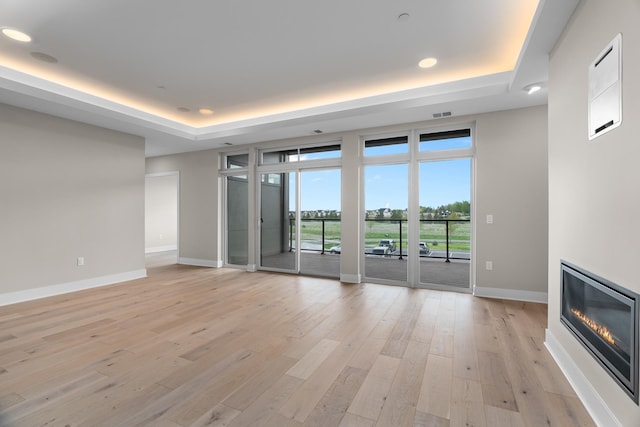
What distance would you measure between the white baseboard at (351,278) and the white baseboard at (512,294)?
1.73 metres

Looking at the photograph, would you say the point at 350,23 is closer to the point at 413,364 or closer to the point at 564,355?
the point at 413,364

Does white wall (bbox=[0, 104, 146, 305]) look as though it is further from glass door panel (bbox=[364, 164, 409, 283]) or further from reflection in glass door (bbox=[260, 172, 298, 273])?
glass door panel (bbox=[364, 164, 409, 283])

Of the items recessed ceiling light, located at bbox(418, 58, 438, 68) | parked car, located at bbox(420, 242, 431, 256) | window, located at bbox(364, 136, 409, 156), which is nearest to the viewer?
recessed ceiling light, located at bbox(418, 58, 438, 68)

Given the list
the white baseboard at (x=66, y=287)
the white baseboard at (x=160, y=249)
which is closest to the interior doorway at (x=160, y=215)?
the white baseboard at (x=160, y=249)

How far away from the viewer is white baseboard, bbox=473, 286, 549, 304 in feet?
12.8

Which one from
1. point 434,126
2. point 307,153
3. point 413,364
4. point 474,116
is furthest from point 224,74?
point 413,364

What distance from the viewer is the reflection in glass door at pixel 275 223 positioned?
19.4ft

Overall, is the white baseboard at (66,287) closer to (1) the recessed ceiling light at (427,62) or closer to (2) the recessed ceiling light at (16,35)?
(2) the recessed ceiling light at (16,35)

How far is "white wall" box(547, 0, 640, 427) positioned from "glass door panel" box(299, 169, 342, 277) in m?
3.32

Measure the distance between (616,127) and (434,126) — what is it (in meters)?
3.09

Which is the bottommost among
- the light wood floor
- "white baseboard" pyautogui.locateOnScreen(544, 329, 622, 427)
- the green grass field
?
the light wood floor

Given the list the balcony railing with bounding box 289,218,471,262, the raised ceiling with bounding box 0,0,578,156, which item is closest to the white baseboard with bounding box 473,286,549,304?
the balcony railing with bounding box 289,218,471,262

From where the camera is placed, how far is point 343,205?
516 centimetres

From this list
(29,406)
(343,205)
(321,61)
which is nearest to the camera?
(29,406)
